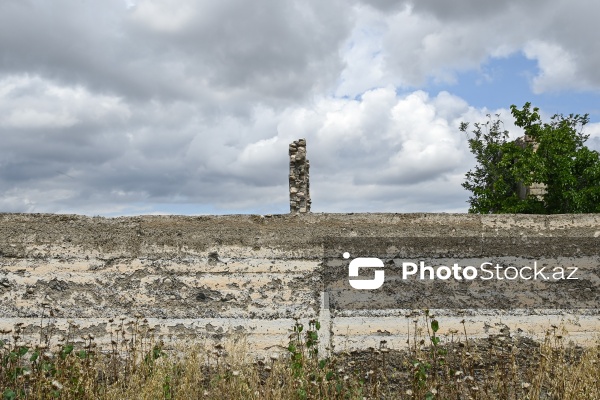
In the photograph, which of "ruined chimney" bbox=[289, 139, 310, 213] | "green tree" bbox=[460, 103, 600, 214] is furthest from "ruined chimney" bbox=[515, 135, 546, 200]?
"ruined chimney" bbox=[289, 139, 310, 213]

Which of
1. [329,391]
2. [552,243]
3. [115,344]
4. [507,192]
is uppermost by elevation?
[507,192]

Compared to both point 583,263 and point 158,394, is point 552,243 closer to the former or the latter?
point 583,263

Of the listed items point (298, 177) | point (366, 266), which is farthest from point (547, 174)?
point (366, 266)

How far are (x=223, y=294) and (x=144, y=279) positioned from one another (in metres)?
0.64

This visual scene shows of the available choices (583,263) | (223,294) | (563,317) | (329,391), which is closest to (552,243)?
(583,263)

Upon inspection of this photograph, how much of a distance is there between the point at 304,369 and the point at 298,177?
1202 cm

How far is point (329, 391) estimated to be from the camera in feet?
13.7

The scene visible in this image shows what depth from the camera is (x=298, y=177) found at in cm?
1614

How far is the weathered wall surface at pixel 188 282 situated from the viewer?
15.8 feet

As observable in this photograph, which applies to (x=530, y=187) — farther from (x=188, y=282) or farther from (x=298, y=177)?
(x=188, y=282)

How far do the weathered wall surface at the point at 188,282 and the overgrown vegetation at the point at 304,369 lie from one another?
13 centimetres

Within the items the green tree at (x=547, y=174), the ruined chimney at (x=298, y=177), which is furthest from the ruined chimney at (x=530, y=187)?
the ruined chimney at (x=298, y=177)

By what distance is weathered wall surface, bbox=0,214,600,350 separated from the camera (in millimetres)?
4820

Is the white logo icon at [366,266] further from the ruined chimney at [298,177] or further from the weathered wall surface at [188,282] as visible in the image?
the ruined chimney at [298,177]
